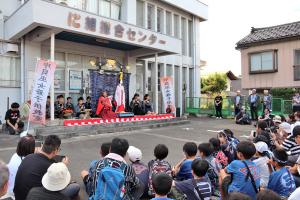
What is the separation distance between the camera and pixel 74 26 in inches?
447

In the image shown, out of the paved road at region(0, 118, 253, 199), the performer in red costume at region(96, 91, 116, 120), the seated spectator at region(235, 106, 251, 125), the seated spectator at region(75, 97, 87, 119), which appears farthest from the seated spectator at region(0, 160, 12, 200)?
the seated spectator at region(235, 106, 251, 125)

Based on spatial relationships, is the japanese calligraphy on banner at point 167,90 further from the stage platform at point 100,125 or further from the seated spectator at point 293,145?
the seated spectator at point 293,145

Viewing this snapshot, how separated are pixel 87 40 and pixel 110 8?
3001mm

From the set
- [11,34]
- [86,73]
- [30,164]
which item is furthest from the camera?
[86,73]

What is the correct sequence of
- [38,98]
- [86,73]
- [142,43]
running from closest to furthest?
[38,98] → [142,43] → [86,73]

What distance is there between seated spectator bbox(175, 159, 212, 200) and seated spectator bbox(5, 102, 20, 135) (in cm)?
894

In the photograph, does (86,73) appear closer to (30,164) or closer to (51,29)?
(51,29)

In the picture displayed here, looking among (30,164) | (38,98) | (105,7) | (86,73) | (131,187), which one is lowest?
(131,187)

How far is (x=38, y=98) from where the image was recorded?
989cm

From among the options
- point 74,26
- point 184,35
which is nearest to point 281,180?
point 74,26

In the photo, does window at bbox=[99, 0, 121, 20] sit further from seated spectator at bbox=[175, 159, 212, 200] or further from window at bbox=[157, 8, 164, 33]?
seated spectator at bbox=[175, 159, 212, 200]

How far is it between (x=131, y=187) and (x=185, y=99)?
1768cm

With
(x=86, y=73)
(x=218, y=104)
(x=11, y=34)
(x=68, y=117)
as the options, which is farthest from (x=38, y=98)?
(x=218, y=104)

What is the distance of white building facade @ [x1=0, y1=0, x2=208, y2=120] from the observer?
1121cm
